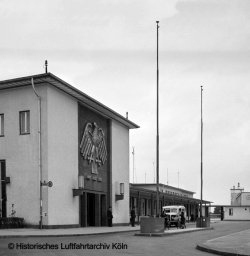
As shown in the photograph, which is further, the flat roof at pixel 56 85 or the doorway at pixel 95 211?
the doorway at pixel 95 211

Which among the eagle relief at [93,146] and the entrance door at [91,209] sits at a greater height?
the eagle relief at [93,146]

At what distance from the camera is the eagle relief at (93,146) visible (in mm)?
39125

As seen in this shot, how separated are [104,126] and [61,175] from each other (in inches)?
408

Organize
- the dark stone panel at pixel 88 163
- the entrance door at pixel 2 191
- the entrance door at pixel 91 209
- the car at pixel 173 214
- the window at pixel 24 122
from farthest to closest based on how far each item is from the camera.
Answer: the car at pixel 173 214, the entrance door at pixel 91 209, the dark stone panel at pixel 88 163, the window at pixel 24 122, the entrance door at pixel 2 191

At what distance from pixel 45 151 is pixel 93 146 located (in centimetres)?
837

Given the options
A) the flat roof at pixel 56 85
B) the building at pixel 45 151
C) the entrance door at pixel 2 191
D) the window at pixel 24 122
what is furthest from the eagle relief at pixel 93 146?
the entrance door at pixel 2 191

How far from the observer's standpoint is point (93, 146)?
4103 centimetres

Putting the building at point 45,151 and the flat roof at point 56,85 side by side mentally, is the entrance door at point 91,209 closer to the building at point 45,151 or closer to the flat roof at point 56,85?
the building at point 45,151

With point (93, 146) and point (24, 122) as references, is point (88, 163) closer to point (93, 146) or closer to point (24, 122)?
point (93, 146)

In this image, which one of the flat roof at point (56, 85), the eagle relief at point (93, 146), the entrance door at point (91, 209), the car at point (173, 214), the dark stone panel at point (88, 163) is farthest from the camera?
the car at point (173, 214)

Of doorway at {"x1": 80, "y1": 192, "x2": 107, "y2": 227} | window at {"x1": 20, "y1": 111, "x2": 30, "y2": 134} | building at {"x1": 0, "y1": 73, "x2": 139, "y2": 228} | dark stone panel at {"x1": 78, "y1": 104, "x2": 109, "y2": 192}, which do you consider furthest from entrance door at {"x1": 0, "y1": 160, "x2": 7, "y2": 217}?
doorway at {"x1": 80, "y1": 192, "x2": 107, "y2": 227}

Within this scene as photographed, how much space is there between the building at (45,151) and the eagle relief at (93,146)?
0.27ft

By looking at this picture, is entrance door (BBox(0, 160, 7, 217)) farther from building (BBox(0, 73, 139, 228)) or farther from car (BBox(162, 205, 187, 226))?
car (BBox(162, 205, 187, 226))

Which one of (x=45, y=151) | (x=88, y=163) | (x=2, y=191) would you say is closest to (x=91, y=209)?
(x=88, y=163)
